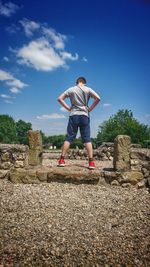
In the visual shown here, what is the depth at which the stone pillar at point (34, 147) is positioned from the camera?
6.12m

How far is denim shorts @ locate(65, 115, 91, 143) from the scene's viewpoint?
19.8 feet

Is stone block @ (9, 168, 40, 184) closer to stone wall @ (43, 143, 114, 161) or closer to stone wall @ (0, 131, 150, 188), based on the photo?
stone wall @ (0, 131, 150, 188)

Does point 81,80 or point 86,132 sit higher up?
point 81,80

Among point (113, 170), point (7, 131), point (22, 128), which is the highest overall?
point (22, 128)

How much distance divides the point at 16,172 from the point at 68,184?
4.13ft

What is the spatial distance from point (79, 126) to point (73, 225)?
9.53ft

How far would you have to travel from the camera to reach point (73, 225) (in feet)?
12.1

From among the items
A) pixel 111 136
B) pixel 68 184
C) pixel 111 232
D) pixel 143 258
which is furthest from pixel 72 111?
pixel 111 136

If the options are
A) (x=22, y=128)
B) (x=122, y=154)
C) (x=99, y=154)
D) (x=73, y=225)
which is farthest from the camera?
(x=22, y=128)

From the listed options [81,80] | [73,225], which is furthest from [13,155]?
[73,225]

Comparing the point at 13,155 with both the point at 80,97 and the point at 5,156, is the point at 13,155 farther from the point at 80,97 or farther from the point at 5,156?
the point at 80,97

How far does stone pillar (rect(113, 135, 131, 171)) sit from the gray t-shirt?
1073 mm

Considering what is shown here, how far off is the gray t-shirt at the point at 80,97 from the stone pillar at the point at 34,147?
1.06 metres

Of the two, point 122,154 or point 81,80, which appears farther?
point 81,80
